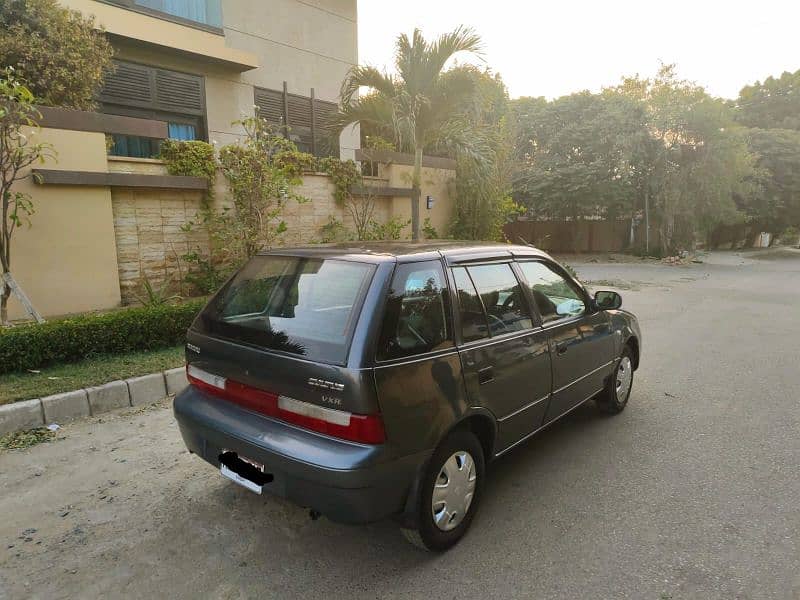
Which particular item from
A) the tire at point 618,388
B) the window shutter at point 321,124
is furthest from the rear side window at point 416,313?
the window shutter at point 321,124

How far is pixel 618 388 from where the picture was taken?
4559mm

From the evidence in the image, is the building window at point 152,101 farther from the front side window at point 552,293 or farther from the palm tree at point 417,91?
the front side window at point 552,293

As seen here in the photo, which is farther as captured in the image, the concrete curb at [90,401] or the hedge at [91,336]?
the hedge at [91,336]

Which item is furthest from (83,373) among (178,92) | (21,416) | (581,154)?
(581,154)

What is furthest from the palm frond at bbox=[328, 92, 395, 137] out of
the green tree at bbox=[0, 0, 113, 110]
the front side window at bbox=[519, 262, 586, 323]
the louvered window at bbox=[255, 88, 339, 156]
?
the front side window at bbox=[519, 262, 586, 323]

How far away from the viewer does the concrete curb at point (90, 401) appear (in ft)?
13.1

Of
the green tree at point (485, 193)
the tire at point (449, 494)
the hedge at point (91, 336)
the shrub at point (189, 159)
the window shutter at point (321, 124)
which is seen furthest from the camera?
the window shutter at point (321, 124)

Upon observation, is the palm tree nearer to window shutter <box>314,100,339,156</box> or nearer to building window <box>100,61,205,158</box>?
window shutter <box>314,100,339,156</box>

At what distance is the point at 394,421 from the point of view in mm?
2361

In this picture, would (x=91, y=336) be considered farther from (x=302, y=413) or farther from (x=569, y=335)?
(x=569, y=335)

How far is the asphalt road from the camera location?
245 centimetres

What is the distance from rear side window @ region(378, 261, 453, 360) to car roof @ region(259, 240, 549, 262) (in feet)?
0.32

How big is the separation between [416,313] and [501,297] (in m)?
0.80

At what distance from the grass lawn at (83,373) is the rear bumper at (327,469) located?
2588 mm
